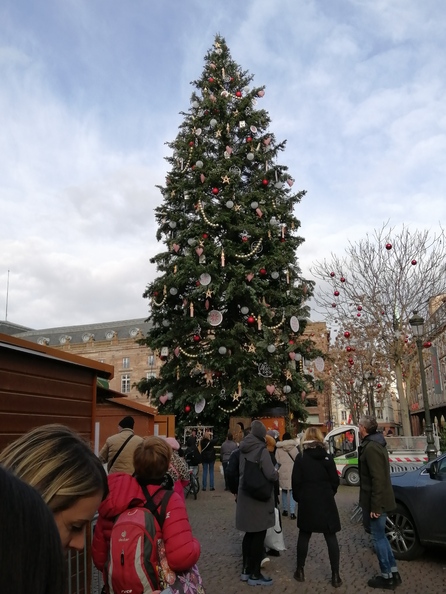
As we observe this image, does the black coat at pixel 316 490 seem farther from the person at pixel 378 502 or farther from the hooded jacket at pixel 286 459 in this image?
the hooded jacket at pixel 286 459

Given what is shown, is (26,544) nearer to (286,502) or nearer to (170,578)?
(170,578)

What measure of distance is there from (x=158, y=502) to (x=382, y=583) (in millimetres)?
4303

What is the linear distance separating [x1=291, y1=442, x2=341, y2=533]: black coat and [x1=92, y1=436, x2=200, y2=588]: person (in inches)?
134

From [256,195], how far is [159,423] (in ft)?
36.0

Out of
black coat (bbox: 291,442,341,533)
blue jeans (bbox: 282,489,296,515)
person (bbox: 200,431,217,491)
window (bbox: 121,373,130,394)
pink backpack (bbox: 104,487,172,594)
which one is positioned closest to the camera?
pink backpack (bbox: 104,487,172,594)

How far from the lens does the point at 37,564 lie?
0.89 m

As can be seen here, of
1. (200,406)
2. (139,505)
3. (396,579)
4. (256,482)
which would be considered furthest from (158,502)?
(200,406)

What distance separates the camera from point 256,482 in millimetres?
6586

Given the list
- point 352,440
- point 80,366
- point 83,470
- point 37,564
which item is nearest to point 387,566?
point 80,366

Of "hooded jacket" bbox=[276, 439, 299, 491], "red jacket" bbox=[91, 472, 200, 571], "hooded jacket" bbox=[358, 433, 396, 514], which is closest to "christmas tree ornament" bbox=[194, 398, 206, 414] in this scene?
"hooded jacket" bbox=[276, 439, 299, 491]

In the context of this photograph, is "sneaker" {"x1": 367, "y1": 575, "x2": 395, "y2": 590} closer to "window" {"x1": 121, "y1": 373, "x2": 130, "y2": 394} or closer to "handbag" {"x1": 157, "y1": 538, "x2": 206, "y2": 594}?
"handbag" {"x1": 157, "y1": 538, "x2": 206, "y2": 594}

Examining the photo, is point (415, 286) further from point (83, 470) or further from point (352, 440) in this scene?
point (83, 470)

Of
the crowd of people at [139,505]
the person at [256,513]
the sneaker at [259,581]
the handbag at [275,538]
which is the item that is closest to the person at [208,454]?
the crowd of people at [139,505]

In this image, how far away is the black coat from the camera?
641 cm
